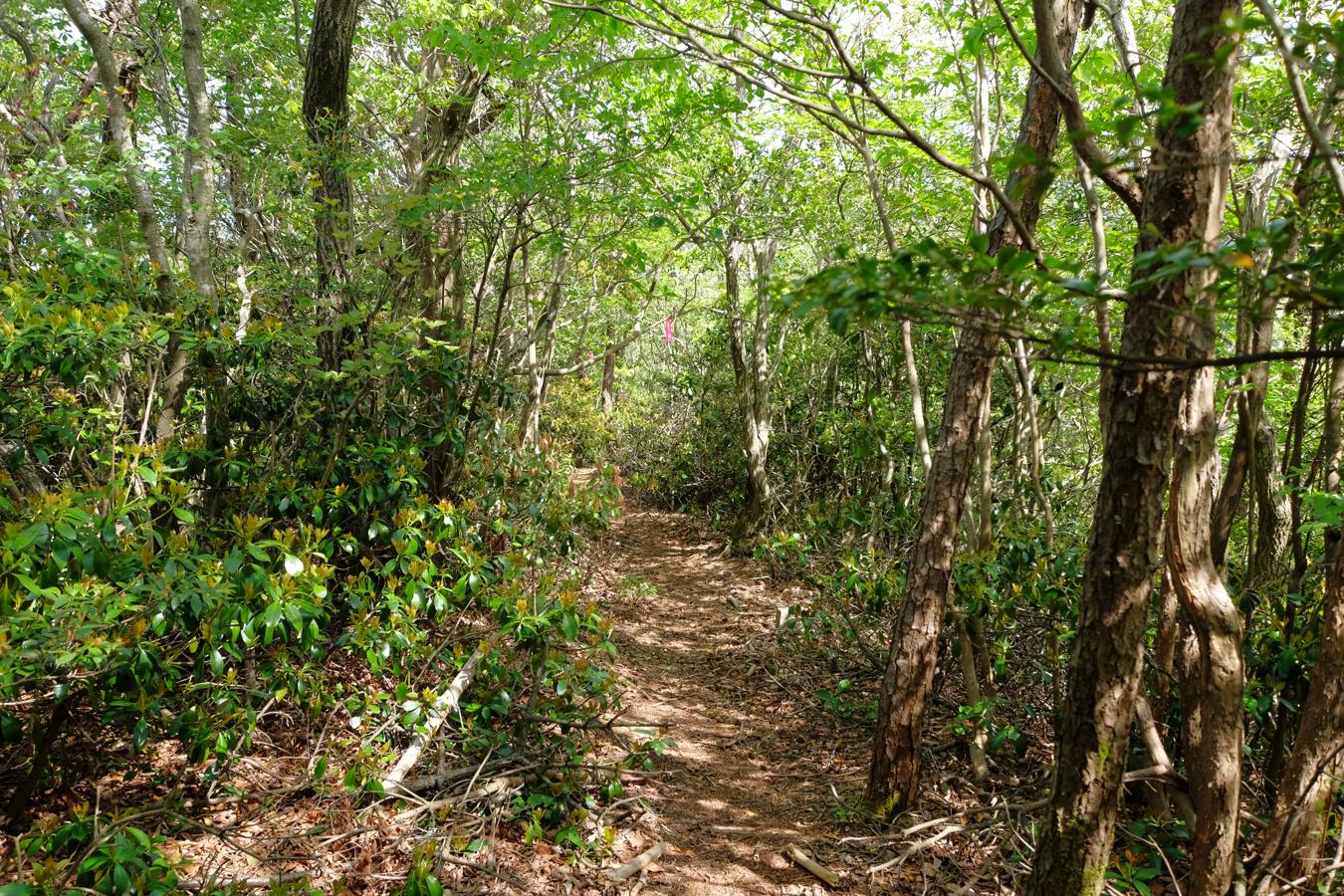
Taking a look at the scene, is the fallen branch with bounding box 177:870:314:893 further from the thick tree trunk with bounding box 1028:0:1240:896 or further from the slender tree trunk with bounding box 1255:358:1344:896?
the slender tree trunk with bounding box 1255:358:1344:896

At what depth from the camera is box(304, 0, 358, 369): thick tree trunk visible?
4.71 metres

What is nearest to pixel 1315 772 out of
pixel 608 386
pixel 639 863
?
pixel 639 863

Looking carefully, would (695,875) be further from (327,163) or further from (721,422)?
(721,422)

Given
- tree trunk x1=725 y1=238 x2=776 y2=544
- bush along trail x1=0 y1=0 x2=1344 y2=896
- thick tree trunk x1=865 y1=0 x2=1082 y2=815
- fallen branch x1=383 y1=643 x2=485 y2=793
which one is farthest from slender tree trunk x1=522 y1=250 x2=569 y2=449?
thick tree trunk x1=865 y1=0 x2=1082 y2=815

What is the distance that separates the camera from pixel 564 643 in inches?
209

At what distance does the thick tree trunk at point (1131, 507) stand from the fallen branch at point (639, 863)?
5.87 ft

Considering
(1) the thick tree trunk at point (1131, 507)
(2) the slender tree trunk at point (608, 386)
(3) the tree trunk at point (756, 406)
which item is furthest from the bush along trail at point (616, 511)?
(2) the slender tree trunk at point (608, 386)

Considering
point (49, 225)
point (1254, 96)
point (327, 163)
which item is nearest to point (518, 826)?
point (327, 163)

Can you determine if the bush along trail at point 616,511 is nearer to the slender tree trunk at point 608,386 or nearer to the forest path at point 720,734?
the forest path at point 720,734

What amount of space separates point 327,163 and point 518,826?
4101mm

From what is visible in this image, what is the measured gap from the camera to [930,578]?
3893mm

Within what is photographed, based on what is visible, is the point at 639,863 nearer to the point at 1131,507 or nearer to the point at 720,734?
the point at 720,734

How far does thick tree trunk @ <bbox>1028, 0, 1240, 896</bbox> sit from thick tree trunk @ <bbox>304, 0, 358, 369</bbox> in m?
4.17

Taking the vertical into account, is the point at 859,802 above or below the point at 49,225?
below
